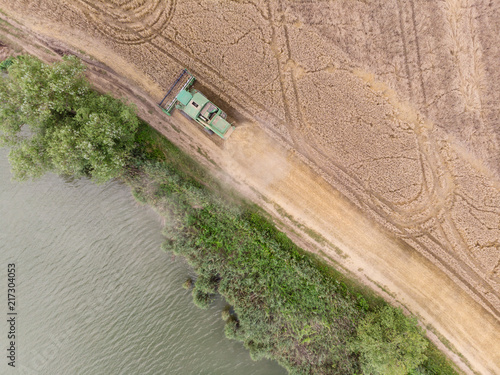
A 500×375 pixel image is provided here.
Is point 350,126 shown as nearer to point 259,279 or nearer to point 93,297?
point 259,279

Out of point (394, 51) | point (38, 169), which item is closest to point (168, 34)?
point (38, 169)

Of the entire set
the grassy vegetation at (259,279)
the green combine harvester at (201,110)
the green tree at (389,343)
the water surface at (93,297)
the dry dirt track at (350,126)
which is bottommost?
the water surface at (93,297)

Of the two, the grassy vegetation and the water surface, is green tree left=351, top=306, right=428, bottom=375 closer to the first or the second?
the grassy vegetation

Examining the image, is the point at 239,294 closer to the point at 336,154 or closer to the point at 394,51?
the point at 336,154

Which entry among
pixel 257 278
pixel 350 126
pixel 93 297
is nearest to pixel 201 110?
pixel 350 126

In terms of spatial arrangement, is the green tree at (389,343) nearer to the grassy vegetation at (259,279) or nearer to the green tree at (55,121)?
the grassy vegetation at (259,279)

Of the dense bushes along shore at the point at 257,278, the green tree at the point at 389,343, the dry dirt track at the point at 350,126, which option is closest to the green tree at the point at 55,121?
the dense bushes along shore at the point at 257,278
